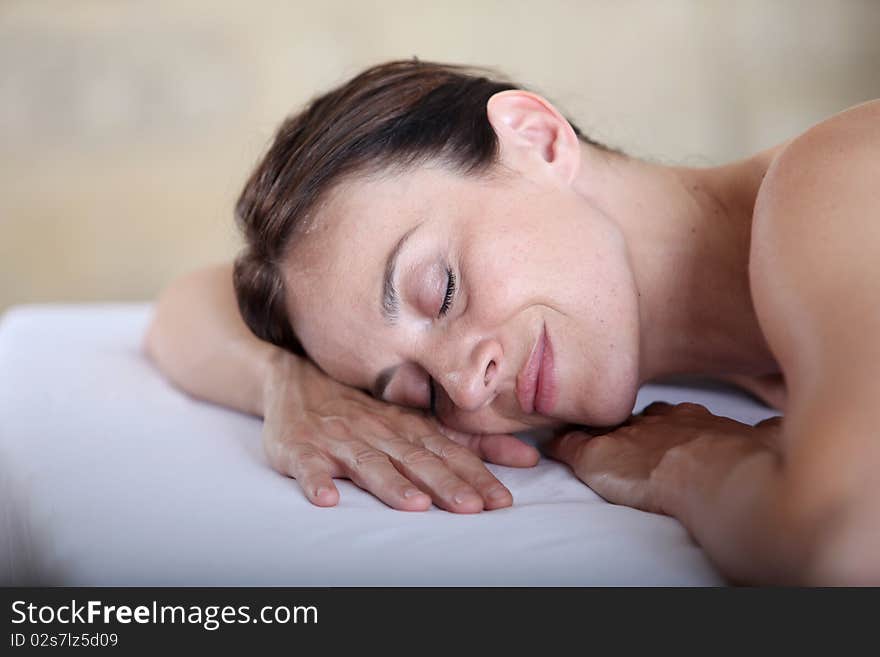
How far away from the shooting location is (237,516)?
3.69 ft

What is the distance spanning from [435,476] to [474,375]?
5.1 inches

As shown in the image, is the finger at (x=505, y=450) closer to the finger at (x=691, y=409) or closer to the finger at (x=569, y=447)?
the finger at (x=569, y=447)

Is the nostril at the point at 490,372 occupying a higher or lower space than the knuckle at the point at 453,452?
higher

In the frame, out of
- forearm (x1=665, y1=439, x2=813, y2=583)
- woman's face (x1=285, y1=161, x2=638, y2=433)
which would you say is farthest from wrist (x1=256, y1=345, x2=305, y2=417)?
forearm (x1=665, y1=439, x2=813, y2=583)

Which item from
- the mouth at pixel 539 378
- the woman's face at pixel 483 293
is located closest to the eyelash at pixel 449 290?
the woman's face at pixel 483 293

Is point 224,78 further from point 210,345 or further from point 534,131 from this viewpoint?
point 534,131

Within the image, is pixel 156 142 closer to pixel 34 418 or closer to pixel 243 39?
pixel 243 39

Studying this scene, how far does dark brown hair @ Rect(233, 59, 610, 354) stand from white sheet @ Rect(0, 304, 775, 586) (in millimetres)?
230

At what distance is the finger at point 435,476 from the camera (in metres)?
1.12

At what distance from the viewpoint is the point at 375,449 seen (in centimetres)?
126

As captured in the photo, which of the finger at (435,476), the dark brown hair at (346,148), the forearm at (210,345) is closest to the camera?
the finger at (435,476)

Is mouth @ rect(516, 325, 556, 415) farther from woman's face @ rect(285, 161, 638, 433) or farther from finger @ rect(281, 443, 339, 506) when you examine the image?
finger @ rect(281, 443, 339, 506)

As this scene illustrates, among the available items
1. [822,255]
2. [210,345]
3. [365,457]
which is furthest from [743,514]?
[210,345]
